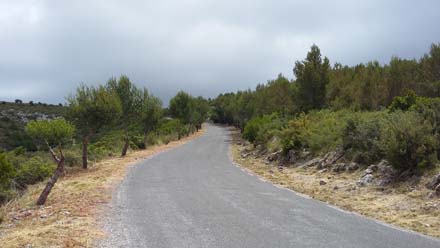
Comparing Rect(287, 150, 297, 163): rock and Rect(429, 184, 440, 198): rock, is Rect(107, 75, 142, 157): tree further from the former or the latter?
Rect(429, 184, 440, 198): rock

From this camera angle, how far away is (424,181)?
1230cm

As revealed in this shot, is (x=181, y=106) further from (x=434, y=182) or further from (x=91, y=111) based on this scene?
(x=434, y=182)

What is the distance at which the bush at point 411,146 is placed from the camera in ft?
42.4

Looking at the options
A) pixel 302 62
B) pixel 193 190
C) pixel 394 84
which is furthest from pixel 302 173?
pixel 302 62

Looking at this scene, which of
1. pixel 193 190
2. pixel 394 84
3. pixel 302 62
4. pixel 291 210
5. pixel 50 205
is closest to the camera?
pixel 291 210

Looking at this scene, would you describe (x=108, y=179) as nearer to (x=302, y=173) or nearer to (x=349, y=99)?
(x=302, y=173)

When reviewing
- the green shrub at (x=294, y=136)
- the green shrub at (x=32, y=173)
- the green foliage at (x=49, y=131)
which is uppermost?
the green foliage at (x=49, y=131)

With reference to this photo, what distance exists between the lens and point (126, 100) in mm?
32094

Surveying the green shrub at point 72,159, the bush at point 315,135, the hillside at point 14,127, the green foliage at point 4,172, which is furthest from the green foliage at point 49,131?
the hillside at point 14,127

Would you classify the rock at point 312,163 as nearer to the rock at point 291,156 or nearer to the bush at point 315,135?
the bush at point 315,135

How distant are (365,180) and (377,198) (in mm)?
1986

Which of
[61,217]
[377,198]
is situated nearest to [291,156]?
[377,198]

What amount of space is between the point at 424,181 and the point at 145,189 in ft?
30.0

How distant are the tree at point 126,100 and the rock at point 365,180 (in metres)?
20.9
